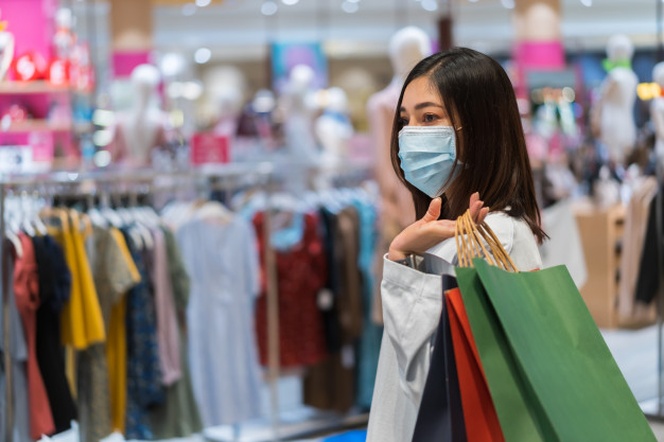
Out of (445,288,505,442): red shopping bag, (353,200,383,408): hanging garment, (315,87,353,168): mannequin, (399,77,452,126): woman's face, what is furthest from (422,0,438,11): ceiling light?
(445,288,505,442): red shopping bag

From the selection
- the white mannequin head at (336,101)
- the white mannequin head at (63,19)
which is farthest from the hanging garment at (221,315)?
the white mannequin head at (336,101)

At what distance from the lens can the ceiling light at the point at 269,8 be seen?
9859mm

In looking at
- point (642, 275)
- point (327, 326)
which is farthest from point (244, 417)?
point (642, 275)

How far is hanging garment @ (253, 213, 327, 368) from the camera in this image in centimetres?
529

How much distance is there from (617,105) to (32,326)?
2.95m

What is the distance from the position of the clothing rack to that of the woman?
93.7 inches

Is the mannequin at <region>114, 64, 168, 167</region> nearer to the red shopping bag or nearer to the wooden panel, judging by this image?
the wooden panel

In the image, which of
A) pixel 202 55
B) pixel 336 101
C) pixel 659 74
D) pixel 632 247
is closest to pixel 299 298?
pixel 632 247

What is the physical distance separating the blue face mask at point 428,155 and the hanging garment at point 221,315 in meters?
2.98

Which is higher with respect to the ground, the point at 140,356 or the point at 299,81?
the point at 299,81

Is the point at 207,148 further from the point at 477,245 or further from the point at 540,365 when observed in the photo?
the point at 540,365

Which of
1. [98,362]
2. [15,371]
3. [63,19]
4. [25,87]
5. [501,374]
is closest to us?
[501,374]

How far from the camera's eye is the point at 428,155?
1815 mm

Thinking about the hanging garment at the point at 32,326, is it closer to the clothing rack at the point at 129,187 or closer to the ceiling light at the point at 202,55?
the clothing rack at the point at 129,187
